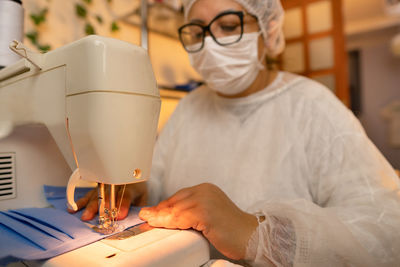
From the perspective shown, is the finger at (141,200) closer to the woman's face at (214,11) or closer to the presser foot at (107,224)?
the presser foot at (107,224)

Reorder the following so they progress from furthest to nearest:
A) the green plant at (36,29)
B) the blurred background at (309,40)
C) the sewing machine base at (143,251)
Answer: the blurred background at (309,40) < the green plant at (36,29) < the sewing machine base at (143,251)

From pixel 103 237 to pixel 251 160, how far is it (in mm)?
502

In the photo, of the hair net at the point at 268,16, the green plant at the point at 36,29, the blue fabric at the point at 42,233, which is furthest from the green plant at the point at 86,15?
the blue fabric at the point at 42,233

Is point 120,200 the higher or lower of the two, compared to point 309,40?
lower

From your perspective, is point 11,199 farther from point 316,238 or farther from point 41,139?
point 316,238

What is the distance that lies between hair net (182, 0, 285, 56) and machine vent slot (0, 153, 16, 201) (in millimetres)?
666

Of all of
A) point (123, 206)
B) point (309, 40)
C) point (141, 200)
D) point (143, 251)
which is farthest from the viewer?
point (309, 40)

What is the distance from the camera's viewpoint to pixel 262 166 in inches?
30.8

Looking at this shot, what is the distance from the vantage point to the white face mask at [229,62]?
818 mm

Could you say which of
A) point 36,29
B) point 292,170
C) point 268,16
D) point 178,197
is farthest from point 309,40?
point 178,197

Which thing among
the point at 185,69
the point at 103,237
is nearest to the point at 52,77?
the point at 103,237

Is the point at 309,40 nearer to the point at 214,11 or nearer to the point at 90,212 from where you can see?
the point at 214,11

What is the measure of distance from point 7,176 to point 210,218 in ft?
1.37

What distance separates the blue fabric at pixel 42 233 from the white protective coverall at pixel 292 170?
0.28 meters
